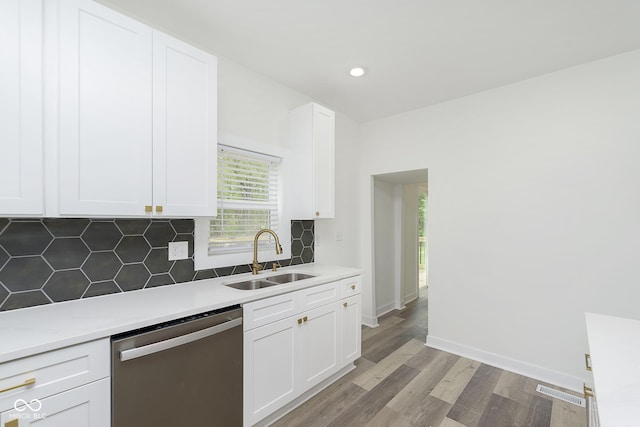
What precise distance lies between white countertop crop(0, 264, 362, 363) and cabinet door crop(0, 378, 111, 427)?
196 millimetres

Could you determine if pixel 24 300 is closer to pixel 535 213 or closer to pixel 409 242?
pixel 535 213

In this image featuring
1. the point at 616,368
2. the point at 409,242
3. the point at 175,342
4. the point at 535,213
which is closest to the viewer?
the point at 616,368

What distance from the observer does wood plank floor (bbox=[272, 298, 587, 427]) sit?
193 centimetres

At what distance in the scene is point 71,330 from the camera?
1146 mm

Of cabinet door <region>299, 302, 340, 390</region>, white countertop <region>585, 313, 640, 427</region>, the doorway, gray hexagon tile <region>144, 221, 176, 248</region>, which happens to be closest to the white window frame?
gray hexagon tile <region>144, 221, 176, 248</region>

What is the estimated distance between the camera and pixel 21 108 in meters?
1.20

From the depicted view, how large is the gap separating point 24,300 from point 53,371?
640 mm

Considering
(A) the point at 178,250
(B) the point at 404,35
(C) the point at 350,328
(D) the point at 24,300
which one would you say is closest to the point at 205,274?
(A) the point at 178,250

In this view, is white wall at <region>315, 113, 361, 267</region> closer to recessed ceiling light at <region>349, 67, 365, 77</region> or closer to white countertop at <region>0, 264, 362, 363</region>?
recessed ceiling light at <region>349, 67, 365, 77</region>

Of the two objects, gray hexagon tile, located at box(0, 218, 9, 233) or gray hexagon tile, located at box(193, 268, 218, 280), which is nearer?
gray hexagon tile, located at box(0, 218, 9, 233)

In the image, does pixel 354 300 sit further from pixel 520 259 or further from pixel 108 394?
pixel 108 394

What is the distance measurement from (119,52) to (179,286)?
142cm

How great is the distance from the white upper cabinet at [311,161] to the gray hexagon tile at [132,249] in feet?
4.20

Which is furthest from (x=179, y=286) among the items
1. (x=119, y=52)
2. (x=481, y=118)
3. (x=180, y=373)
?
(x=481, y=118)
